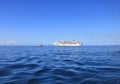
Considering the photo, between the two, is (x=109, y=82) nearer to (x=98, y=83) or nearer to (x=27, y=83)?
(x=98, y=83)

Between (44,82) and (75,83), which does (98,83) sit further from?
(44,82)

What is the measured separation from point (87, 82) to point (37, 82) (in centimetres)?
363

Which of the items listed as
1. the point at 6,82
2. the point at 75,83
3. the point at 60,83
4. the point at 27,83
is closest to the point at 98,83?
the point at 75,83

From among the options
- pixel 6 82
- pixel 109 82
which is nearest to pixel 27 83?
pixel 6 82

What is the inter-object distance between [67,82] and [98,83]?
2.20 meters

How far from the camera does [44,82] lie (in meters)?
11.6

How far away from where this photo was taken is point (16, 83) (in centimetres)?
1129

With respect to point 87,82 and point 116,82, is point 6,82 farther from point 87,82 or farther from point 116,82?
point 116,82

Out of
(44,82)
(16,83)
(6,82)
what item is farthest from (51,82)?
(6,82)

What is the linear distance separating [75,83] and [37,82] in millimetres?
2736

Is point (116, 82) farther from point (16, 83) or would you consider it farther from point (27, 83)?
point (16, 83)

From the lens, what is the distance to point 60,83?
37.4ft

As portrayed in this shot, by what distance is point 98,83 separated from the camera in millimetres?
11305

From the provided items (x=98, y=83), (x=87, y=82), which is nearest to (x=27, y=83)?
(x=87, y=82)
